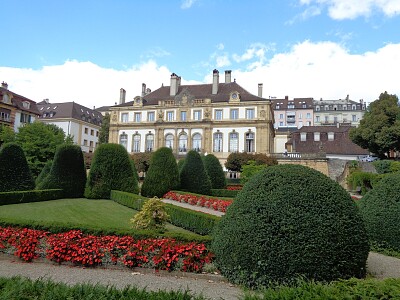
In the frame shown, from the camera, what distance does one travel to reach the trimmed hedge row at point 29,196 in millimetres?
16469

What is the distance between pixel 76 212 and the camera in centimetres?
1468

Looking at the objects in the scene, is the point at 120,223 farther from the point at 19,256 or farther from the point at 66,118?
the point at 66,118

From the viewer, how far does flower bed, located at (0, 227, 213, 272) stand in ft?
24.9

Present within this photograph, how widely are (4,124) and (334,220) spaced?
51542 mm

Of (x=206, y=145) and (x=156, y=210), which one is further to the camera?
(x=206, y=145)

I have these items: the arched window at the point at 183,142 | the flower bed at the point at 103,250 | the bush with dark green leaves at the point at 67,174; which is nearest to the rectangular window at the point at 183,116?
the arched window at the point at 183,142

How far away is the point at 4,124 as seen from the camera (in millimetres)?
47594

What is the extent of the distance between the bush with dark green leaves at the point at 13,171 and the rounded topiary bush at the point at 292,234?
15.2 metres

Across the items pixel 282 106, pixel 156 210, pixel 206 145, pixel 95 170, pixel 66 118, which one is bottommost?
pixel 156 210

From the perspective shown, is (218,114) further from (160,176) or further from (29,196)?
(29,196)

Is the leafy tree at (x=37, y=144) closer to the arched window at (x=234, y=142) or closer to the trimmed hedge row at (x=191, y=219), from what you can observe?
the arched window at (x=234, y=142)

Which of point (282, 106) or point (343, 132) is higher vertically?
point (282, 106)

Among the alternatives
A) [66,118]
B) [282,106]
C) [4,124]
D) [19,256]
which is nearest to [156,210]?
[19,256]

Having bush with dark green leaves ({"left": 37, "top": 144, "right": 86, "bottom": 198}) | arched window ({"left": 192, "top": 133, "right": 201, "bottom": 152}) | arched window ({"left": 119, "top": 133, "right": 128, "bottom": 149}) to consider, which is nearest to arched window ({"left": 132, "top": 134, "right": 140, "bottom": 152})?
arched window ({"left": 119, "top": 133, "right": 128, "bottom": 149})
